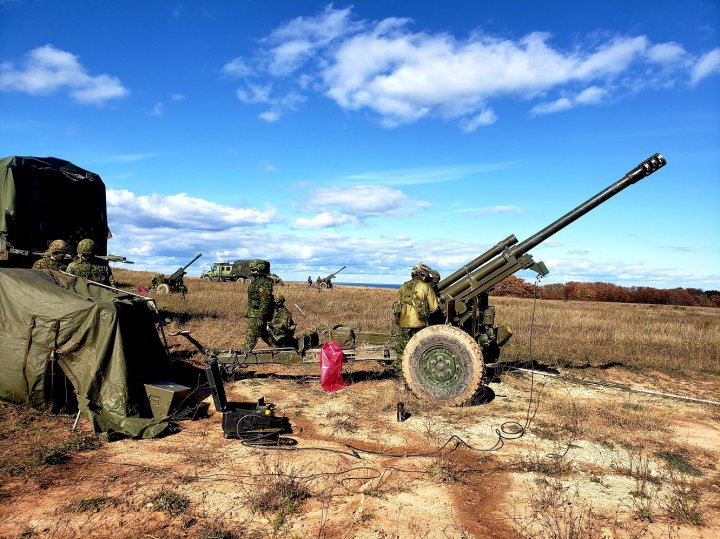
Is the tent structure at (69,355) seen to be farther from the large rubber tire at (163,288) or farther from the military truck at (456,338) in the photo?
the large rubber tire at (163,288)

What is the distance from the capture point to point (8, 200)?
9.94 metres

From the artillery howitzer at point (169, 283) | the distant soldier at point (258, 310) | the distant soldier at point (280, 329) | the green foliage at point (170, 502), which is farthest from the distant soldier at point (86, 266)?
the artillery howitzer at point (169, 283)

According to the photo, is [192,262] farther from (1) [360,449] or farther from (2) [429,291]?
(1) [360,449]

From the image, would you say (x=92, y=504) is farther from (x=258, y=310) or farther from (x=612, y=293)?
(x=612, y=293)

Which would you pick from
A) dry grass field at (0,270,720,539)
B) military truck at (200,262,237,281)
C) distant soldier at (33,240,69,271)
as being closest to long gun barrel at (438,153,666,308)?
dry grass field at (0,270,720,539)

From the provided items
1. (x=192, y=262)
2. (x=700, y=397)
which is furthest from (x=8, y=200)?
(x=700, y=397)

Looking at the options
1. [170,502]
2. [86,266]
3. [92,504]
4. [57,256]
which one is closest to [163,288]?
[57,256]

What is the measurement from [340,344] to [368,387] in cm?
88

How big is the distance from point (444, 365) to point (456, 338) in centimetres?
45

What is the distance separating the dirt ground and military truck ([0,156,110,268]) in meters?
6.13

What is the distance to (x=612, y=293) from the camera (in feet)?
123

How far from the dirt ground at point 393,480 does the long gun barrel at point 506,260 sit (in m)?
1.94

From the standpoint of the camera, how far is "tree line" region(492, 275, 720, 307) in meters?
34.0

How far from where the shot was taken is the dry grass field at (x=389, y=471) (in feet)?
12.3
